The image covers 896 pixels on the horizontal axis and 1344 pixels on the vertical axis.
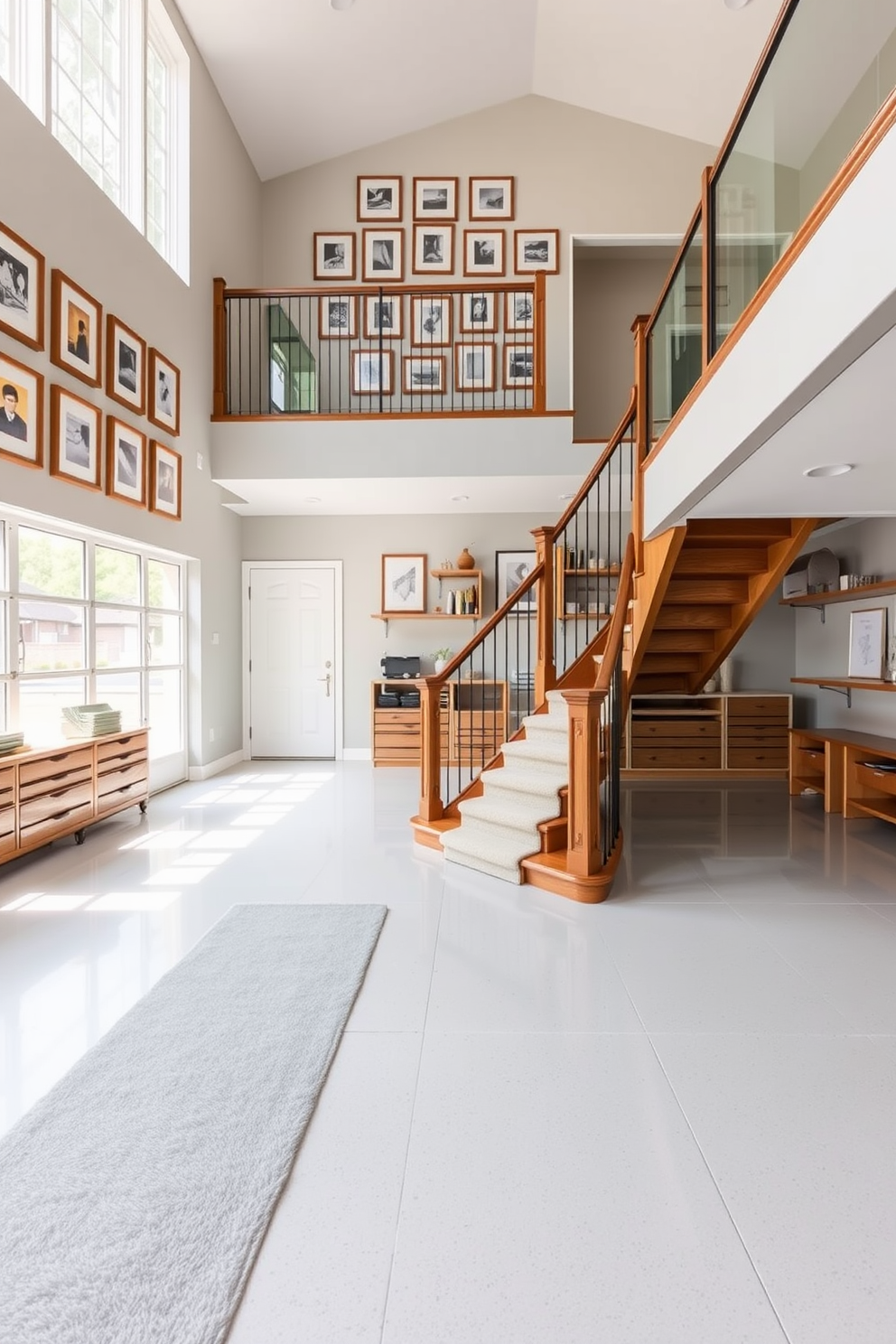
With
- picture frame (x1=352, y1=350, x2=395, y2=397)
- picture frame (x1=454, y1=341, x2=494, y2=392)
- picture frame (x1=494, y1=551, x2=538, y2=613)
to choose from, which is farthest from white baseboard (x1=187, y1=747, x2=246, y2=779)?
picture frame (x1=454, y1=341, x2=494, y2=392)

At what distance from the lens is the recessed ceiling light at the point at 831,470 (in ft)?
10.7

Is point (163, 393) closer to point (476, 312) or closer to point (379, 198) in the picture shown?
point (476, 312)

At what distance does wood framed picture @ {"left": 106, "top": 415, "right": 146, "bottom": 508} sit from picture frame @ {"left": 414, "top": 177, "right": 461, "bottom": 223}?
484 centimetres

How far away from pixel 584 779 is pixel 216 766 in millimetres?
4763

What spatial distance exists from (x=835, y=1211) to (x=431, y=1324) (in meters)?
0.95

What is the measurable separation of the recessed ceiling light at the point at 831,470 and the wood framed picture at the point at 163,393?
4.68m

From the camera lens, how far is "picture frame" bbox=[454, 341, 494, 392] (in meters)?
8.09

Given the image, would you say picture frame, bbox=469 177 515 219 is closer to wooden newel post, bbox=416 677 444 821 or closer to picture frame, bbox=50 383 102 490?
picture frame, bbox=50 383 102 490

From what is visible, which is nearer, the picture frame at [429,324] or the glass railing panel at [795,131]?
the glass railing panel at [795,131]

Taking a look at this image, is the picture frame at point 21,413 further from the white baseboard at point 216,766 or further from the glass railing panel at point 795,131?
the glass railing panel at point 795,131

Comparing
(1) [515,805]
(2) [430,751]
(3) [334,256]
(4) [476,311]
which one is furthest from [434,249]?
(1) [515,805]

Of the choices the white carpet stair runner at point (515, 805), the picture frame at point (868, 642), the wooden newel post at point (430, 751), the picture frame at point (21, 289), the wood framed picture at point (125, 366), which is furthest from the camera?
the picture frame at point (868, 642)

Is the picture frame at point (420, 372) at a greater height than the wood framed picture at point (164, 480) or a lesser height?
greater

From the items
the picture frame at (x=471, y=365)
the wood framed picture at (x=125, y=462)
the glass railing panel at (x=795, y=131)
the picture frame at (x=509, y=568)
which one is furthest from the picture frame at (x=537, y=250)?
the glass railing panel at (x=795, y=131)
